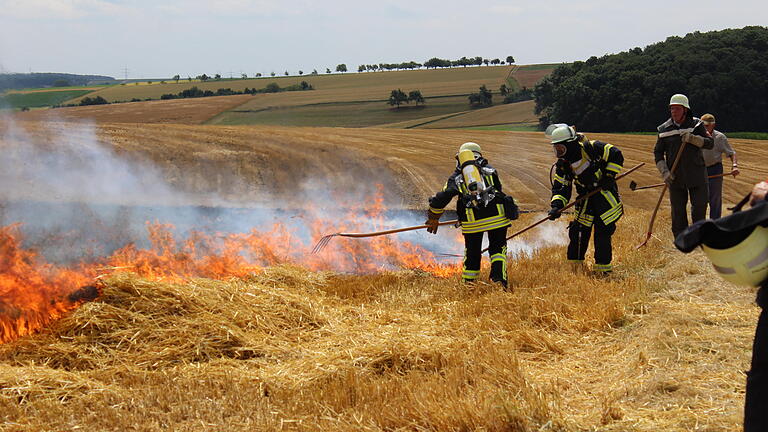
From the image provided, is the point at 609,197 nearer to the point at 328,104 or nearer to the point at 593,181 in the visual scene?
the point at 593,181

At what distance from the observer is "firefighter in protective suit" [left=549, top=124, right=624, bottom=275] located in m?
7.88

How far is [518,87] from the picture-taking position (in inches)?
2133

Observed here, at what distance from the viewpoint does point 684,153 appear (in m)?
8.31

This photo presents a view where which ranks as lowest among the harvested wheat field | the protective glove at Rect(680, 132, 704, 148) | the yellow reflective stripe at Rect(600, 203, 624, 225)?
the harvested wheat field

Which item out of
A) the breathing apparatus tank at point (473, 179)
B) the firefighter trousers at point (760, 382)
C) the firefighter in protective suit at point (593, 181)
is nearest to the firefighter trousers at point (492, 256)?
the breathing apparatus tank at point (473, 179)

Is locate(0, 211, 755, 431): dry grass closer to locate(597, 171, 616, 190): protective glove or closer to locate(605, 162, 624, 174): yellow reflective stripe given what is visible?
locate(597, 171, 616, 190): protective glove

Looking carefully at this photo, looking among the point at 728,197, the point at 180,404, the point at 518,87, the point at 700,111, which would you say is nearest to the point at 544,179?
the point at 728,197

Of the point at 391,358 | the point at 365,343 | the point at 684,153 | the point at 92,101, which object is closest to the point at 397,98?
the point at 92,101

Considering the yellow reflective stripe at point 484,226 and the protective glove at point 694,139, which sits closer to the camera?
the yellow reflective stripe at point 484,226

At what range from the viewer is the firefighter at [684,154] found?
808 centimetres

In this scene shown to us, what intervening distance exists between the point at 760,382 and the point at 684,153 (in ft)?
19.4

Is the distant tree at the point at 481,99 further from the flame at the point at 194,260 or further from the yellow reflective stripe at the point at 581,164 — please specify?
the yellow reflective stripe at the point at 581,164

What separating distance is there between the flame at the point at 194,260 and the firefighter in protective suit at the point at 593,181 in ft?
6.07

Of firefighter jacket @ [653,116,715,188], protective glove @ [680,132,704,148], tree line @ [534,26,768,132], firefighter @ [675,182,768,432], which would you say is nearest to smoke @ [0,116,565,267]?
firefighter jacket @ [653,116,715,188]
